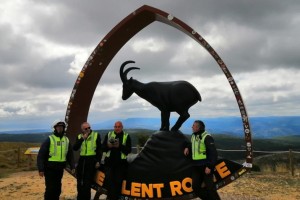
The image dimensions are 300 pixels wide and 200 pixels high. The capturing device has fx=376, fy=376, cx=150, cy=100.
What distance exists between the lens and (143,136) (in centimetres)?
1867

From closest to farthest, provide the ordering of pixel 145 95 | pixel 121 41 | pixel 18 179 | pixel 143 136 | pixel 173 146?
1. pixel 173 146
2. pixel 145 95
3. pixel 121 41
4. pixel 18 179
5. pixel 143 136

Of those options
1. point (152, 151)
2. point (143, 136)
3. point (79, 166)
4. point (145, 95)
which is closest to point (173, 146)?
point (152, 151)

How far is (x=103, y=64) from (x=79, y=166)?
2.89 metres

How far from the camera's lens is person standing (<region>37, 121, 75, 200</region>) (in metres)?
6.79

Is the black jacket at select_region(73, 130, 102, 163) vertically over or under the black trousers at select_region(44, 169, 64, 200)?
over

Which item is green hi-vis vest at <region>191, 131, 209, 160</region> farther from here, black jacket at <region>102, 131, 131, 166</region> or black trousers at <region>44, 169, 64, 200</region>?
black trousers at <region>44, 169, 64, 200</region>

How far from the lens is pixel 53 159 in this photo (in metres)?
6.82

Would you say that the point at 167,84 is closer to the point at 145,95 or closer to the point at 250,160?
the point at 145,95

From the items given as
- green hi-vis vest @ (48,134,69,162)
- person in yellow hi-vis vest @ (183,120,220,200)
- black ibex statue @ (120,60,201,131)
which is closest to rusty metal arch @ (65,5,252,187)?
black ibex statue @ (120,60,201,131)

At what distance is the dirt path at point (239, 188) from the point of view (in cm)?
1040

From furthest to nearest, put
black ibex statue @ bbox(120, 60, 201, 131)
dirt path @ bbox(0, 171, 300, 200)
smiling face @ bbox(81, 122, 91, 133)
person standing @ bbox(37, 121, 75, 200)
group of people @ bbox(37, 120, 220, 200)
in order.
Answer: dirt path @ bbox(0, 171, 300, 200) → black ibex statue @ bbox(120, 60, 201, 131) → smiling face @ bbox(81, 122, 91, 133) → person standing @ bbox(37, 121, 75, 200) → group of people @ bbox(37, 120, 220, 200)

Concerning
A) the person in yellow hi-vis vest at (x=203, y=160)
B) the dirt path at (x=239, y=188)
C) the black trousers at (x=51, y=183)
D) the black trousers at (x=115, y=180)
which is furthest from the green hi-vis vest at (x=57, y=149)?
the dirt path at (x=239, y=188)

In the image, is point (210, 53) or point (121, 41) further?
point (121, 41)

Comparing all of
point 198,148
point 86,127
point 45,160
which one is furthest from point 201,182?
point 45,160
